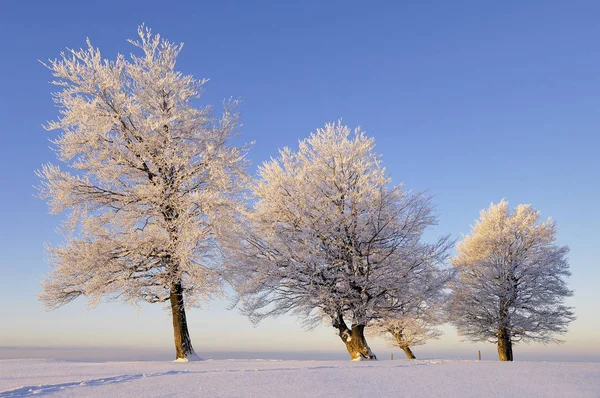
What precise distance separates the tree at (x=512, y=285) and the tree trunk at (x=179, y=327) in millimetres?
16345

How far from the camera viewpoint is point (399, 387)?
33.1ft

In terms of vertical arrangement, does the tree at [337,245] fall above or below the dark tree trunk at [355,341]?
above

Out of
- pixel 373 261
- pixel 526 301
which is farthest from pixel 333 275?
pixel 526 301

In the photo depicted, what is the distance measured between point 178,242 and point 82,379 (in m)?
7.65

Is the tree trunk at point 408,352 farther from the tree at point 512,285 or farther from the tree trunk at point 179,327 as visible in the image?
the tree trunk at point 179,327

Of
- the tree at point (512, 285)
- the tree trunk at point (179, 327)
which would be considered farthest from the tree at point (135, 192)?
the tree at point (512, 285)

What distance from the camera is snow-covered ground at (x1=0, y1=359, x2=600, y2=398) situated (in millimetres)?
8797

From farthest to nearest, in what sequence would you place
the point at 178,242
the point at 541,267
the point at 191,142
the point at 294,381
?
1. the point at 541,267
2. the point at 191,142
3. the point at 178,242
4. the point at 294,381

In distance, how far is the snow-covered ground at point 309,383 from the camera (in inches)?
346

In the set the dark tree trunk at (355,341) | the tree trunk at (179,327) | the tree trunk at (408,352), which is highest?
the tree trunk at (179,327)

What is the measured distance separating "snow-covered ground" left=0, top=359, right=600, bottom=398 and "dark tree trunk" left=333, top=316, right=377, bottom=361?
21.7 ft

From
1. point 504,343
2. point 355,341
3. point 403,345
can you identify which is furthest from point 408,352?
point 355,341

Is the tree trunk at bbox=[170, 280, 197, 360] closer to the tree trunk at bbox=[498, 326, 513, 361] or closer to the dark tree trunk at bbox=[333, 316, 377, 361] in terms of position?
the dark tree trunk at bbox=[333, 316, 377, 361]

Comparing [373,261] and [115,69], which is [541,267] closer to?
[373,261]
